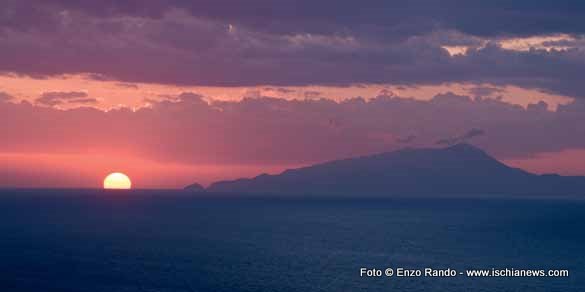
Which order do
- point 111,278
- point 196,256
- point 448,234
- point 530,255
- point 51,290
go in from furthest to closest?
point 448,234, point 530,255, point 196,256, point 111,278, point 51,290

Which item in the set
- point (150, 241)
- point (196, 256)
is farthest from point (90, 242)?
point (196, 256)

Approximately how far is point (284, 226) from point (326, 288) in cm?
10456

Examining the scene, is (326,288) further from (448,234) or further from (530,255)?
(448,234)

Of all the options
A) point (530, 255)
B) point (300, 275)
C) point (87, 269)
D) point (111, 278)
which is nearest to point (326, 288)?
point (300, 275)

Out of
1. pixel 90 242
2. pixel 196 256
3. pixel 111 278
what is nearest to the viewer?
pixel 111 278

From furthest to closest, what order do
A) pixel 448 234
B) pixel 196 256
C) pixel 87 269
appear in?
pixel 448 234, pixel 196 256, pixel 87 269

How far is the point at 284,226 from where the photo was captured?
193m

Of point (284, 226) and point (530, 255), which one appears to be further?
point (284, 226)

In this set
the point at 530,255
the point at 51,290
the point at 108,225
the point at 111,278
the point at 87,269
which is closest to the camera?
the point at 51,290

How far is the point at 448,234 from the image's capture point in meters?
170

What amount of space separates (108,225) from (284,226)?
163 ft

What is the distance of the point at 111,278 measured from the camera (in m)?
93.4

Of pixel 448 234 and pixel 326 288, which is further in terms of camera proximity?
pixel 448 234

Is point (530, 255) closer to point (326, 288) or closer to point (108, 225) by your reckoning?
point (326, 288)
